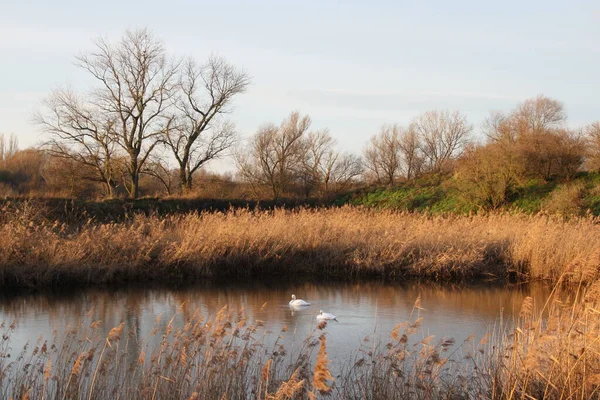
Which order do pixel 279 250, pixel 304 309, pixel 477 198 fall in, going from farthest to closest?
pixel 477 198, pixel 279 250, pixel 304 309

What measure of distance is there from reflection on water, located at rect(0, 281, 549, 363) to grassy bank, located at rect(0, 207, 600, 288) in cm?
79

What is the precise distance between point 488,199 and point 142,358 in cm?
2424

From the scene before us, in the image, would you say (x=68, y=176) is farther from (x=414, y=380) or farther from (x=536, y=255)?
(x=414, y=380)

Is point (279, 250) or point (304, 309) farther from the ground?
point (279, 250)

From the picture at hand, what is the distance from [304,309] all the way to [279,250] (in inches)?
180

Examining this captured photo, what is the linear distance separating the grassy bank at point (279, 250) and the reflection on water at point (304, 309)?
0.79 metres

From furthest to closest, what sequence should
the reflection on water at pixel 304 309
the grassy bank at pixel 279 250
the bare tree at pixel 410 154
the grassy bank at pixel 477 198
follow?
the bare tree at pixel 410 154 < the grassy bank at pixel 477 198 < the grassy bank at pixel 279 250 < the reflection on water at pixel 304 309

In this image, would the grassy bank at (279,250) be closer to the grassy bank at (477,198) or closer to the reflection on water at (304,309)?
the reflection on water at (304,309)

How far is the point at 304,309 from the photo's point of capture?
9711 millimetres

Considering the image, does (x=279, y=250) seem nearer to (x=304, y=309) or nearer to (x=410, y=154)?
(x=304, y=309)

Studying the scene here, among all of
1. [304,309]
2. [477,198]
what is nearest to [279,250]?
[304,309]

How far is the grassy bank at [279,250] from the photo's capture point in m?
12.2

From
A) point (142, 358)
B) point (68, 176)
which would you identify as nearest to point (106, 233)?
point (142, 358)

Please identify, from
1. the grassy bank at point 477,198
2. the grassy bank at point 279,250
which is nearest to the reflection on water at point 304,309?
the grassy bank at point 279,250
